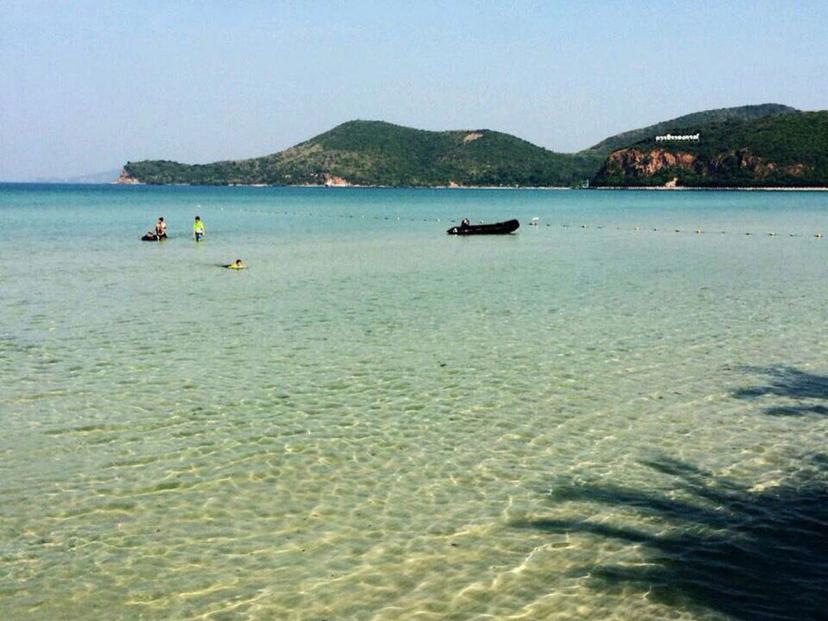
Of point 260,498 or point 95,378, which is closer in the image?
point 260,498

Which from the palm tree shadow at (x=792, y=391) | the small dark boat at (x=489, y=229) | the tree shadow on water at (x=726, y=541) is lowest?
the tree shadow on water at (x=726, y=541)

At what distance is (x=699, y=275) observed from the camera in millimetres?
34750

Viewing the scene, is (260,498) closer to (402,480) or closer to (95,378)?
(402,480)

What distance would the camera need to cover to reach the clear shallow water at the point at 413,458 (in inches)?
320

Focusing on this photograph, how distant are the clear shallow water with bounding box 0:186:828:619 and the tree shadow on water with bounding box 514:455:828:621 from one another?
3 cm

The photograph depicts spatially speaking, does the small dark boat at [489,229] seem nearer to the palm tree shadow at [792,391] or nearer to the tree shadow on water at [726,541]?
the palm tree shadow at [792,391]

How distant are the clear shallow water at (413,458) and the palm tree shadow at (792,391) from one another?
0.27 feet

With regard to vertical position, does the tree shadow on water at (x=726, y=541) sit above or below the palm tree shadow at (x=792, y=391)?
below

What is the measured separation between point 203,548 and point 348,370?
8059 millimetres

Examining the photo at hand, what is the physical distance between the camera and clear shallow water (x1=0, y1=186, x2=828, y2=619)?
26.7 feet

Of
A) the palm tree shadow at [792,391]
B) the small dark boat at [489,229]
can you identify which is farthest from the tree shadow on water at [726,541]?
the small dark boat at [489,229]

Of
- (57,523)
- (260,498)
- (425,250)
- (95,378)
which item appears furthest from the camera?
(425,250)

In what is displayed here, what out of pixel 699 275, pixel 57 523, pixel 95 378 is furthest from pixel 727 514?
pixel 699 275

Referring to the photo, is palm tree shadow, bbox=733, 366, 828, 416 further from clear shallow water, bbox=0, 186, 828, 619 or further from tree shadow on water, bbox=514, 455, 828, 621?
tree shadow on water, bbox=514, 455, 828, 621
